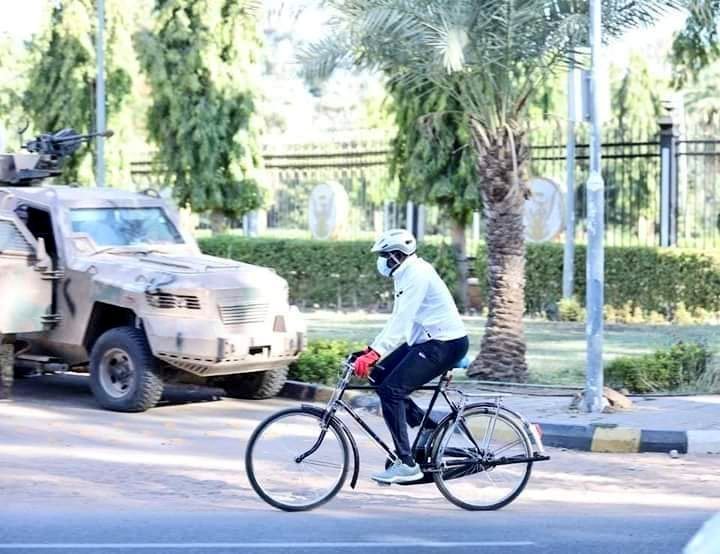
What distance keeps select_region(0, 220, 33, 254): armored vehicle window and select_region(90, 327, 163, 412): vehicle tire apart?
3.98 feet

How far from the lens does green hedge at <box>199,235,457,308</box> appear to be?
24.2 metres

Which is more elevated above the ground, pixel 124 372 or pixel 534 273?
pixel 534 273

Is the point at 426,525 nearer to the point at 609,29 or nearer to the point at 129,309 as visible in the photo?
the point at 129,309

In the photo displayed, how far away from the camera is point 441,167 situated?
23.6m

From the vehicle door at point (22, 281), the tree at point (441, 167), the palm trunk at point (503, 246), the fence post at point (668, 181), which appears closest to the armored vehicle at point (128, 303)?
the vehicle door at point (22, 281)

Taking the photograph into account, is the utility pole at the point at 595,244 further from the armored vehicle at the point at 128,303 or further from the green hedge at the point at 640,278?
the green hedge at the point at 640,278

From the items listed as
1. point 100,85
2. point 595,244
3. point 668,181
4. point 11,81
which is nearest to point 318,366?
point 595,244

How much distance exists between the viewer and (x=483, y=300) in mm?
23281

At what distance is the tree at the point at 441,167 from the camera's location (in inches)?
914

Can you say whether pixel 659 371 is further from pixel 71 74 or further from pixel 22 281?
pixel 71 74

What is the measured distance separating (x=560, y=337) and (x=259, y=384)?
21.3 feet

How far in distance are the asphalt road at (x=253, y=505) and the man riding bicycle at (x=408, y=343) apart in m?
0.57

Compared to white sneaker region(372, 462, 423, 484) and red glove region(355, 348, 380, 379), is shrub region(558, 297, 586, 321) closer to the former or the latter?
white sneaker region(372, 462, 423, 484)

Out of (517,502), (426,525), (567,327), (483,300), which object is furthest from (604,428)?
(483,300)
